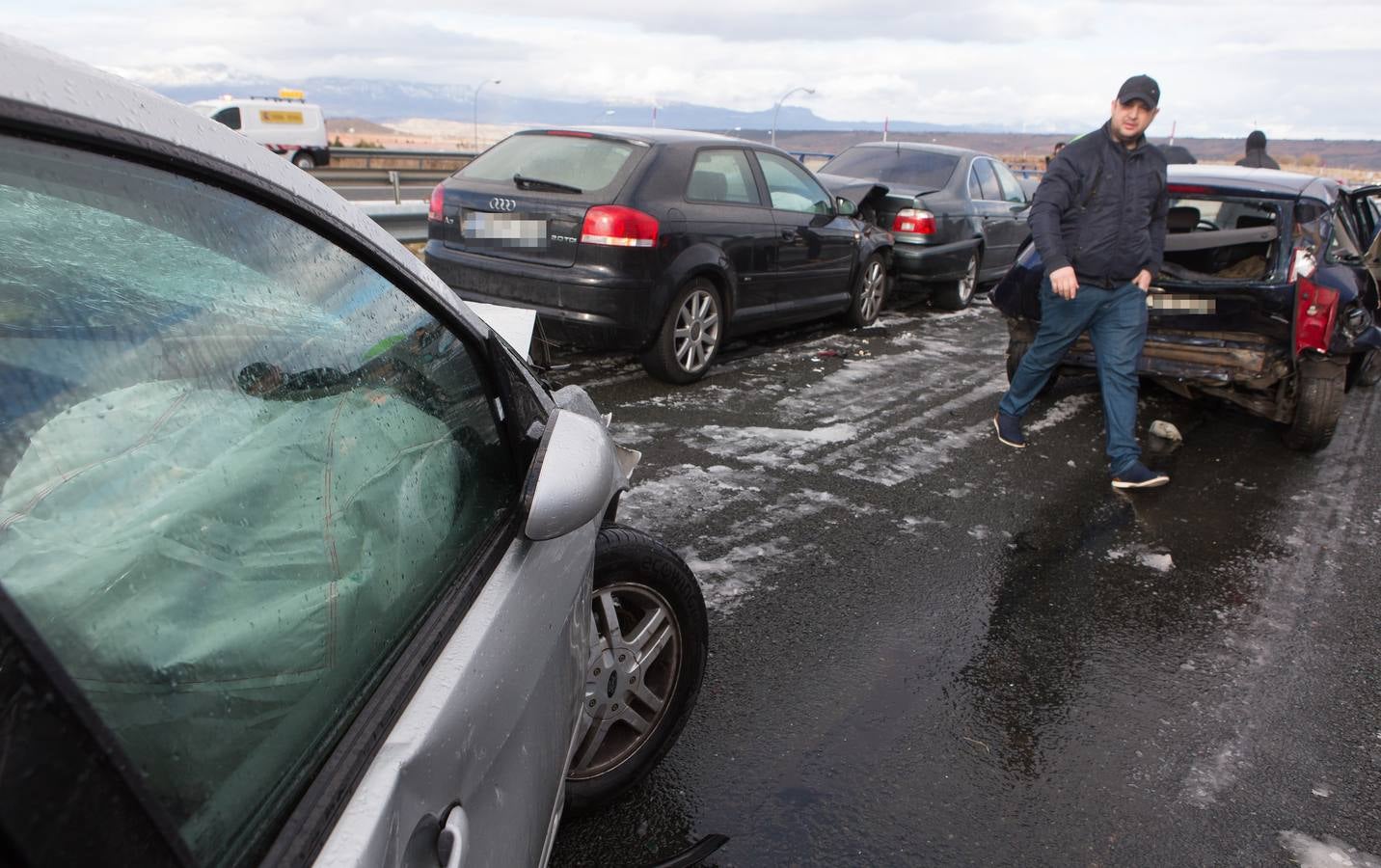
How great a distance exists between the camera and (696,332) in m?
6.57

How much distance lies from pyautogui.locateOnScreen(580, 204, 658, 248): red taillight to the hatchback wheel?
203 inches

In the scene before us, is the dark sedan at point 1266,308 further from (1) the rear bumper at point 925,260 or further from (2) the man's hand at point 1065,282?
(1) the rear bumper at point 925,260

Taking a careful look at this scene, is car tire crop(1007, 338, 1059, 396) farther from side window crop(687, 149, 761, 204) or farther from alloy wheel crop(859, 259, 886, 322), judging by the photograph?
alloy wheel crop(859, 259, 886, 322)

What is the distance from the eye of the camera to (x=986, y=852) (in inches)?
97.3

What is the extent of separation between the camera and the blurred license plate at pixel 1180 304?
563cm

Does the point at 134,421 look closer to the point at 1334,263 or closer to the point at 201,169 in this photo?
the point at 201,169

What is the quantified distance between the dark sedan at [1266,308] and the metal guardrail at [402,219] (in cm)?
553

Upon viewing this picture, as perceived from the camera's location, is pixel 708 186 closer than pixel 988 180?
Yes

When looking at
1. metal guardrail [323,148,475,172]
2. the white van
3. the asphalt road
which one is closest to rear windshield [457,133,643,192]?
the asphalt road

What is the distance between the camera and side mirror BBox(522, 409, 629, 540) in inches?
64.3

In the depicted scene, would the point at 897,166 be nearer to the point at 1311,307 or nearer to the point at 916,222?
the point at 916,222

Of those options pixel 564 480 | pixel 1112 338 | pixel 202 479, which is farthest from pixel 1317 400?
pixel 202 479

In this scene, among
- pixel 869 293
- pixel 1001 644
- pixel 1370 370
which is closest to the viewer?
pixel 1001 644

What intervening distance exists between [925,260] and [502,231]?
15.7ft
